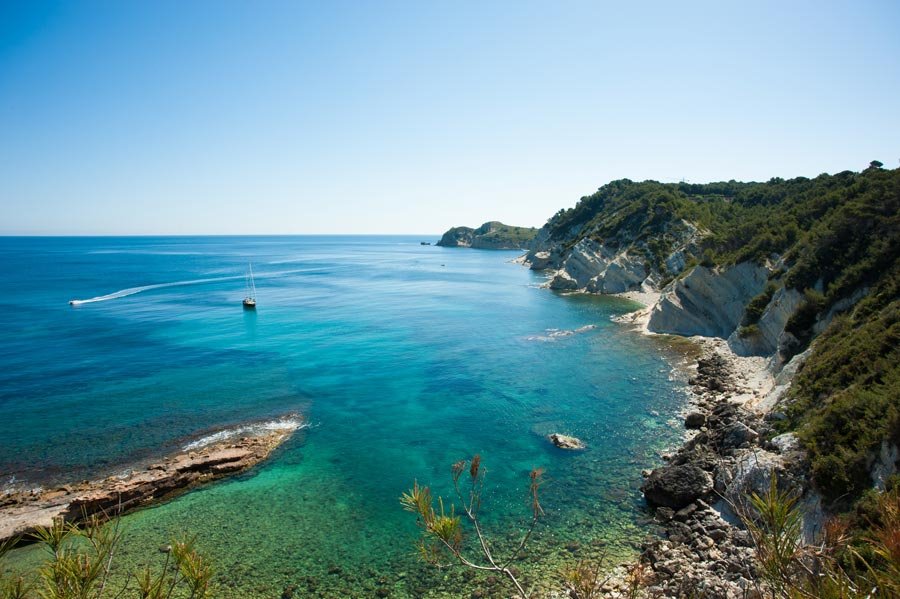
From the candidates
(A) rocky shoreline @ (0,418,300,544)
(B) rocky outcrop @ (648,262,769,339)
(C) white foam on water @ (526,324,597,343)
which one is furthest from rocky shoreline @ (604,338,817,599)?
(C) white foam on water @ (526,324,597,343)

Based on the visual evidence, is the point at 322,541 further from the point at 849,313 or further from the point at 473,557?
the point at 849,313

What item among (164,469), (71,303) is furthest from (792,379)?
(71,303)

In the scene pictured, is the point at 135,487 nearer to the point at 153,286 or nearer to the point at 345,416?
the point at 345,416

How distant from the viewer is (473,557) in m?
16.4

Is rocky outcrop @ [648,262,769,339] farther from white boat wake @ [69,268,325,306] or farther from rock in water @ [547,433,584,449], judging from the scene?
white boat wake @ [69,268,325,306]

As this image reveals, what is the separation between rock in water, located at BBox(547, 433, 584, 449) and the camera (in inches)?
953

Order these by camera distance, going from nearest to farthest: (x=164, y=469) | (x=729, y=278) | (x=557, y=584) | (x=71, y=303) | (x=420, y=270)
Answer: (x=557, y=584)
(x=164, y=469)
(x=729, y=278)
(x=71, y=303)
(x=420, y=270)

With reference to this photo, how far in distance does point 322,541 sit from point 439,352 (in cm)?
2614

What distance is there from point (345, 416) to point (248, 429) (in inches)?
230

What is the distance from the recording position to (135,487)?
67.0 ft

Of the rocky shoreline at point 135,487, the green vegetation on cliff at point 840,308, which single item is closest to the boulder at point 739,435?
the green vegetation on cliff at point 840,308

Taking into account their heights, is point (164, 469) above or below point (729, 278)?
below

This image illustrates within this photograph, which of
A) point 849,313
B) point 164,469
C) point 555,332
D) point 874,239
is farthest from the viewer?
point 555,332

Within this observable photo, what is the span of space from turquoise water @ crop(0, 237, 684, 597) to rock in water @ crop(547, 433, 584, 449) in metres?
0.77
